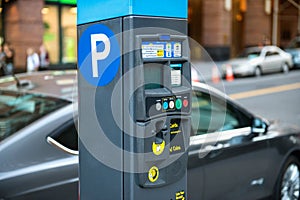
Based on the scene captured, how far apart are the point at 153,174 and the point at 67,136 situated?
1.17 meters

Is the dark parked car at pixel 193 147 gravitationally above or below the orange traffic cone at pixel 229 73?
above

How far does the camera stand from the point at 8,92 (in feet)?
14.1

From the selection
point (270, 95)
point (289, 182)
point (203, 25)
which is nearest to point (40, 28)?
point (270, 95)

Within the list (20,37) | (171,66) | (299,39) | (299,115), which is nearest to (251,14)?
(299,39)

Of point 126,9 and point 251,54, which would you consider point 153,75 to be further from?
point 251,54

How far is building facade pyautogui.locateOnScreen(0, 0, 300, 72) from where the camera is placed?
65.6 feet

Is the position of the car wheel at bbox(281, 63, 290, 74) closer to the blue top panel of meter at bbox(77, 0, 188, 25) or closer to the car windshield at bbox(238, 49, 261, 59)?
the car windshield at bbox(238, 49, 261, 59)

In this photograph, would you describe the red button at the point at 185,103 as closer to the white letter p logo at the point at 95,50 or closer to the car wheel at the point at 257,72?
the white letter p logo at the point at 95,50

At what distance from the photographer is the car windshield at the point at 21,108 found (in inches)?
145

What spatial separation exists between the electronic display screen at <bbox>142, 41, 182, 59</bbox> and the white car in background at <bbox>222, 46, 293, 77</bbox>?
1834cm

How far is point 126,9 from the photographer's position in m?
2.36

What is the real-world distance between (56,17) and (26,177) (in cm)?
1975

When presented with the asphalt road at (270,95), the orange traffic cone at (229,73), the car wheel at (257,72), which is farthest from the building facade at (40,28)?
the car wheel at (257,72)

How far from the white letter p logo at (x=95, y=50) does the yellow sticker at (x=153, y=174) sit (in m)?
0.60
